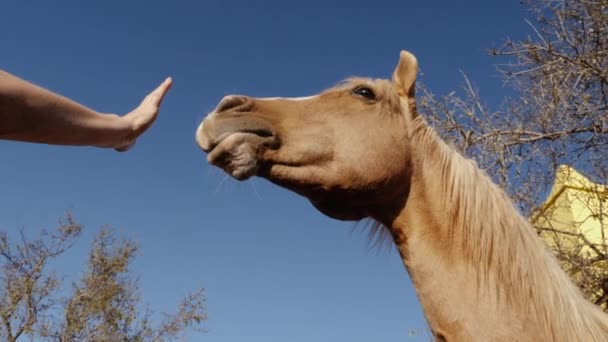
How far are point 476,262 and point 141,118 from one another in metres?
1.83

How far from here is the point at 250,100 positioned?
11.3 ft

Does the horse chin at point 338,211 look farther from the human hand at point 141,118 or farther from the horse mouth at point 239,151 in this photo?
the human hand at point 141,118

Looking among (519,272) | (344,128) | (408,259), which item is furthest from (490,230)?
(344,128)

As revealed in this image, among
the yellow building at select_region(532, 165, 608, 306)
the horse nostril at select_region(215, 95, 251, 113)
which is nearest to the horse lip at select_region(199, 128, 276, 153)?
the horse nostril at select_region(215, 95, 251, 113)

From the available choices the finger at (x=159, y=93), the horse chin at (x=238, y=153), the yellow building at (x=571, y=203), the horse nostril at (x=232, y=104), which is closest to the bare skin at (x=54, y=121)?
the finger at (x=159, y=93)

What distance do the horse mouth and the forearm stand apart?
1304 mm

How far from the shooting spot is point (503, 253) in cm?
308

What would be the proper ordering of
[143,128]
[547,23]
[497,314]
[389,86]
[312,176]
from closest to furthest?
[143,128], [497,314], [312,176], [389,86], [547,23]

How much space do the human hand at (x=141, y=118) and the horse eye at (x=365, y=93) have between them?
158cm

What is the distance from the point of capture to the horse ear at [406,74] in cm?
377

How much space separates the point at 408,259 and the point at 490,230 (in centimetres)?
45

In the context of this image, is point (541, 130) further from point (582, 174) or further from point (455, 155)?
point (455, 155)

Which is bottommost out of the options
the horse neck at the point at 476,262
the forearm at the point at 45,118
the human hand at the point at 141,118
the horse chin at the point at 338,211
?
the horse neck at the point at 476,262

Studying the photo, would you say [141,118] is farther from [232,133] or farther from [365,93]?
[365,93]
